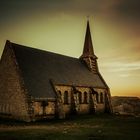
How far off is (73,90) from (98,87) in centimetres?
859

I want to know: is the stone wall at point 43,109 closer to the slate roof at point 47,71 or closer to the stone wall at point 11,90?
the slate roof at point 47,71

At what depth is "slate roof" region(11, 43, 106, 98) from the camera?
95.8ft

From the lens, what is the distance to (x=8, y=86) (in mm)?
29609

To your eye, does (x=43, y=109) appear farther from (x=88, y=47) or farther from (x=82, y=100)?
(x=88, y=47)

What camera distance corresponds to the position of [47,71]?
3362 centimetres

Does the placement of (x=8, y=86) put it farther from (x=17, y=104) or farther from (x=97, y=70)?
(x=97, y=70)

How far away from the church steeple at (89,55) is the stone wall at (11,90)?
20.2m

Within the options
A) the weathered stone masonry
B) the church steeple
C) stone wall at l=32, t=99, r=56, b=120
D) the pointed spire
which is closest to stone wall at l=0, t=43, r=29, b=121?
the weathered stone masonry

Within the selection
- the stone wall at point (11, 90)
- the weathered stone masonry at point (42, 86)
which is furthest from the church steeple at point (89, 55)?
the stone wall at point (11, 90)

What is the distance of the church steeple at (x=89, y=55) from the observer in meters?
46.3

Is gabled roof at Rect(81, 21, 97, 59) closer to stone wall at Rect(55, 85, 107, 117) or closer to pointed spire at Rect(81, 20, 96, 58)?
pointed spire at Rect(81, 20, 96, 58)

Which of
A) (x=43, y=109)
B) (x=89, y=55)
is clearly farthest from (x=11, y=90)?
(x=89, y=55)

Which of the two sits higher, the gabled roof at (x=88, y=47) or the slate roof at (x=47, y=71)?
the gabled roof at (x=88, y=47)

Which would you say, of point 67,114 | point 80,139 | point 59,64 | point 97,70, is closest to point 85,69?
point 97,70
